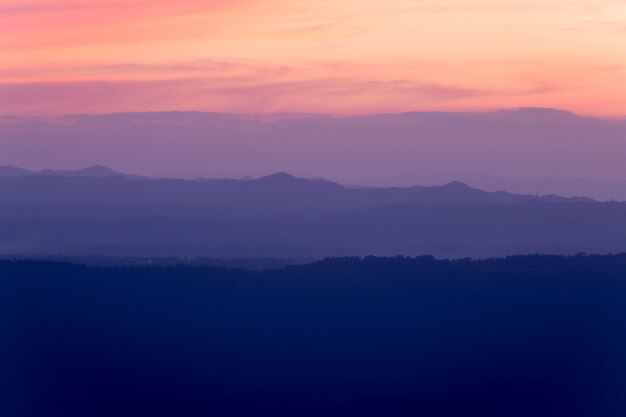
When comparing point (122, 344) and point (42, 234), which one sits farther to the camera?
point (42, 234)

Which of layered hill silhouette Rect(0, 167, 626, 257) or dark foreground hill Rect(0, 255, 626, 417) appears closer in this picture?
dark foreground hill Rect(0, 255, 626, 417)

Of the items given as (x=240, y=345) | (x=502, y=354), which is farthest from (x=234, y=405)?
(x=502, y=354)

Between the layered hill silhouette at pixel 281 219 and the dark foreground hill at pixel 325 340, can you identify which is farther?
the layered hill silhouette at pixel 281 219

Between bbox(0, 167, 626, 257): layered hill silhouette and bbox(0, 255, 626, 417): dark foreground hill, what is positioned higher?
bbox(0, 167, 626, 257): layered hill silhouette

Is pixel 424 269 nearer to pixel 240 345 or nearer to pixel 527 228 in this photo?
pixel 240 345

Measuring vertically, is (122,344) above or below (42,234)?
below
